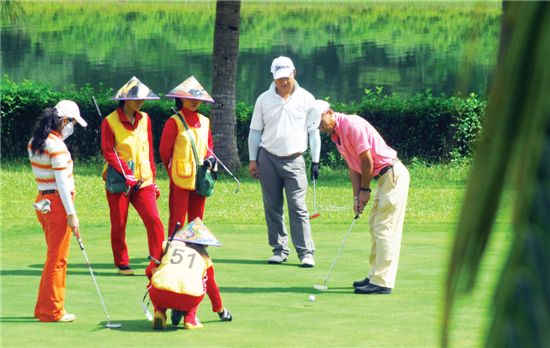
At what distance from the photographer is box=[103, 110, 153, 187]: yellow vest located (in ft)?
33.2

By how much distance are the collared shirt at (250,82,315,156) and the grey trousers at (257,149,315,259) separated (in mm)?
130

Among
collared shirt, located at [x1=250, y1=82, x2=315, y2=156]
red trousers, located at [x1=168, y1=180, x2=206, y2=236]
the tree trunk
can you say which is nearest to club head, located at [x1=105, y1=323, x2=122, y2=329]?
red trousers, located at [x1=168, y1=180, x2=206, y2=236]

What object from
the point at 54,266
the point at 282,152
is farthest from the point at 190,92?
the point at 54,266

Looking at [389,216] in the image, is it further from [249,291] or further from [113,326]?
[113,326]

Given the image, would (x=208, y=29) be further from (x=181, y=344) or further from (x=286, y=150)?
(x=181, y=344)

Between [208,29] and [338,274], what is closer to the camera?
[338,274]

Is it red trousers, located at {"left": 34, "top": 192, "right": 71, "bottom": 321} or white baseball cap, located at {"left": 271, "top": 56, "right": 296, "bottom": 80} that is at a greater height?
white baseball cap, located at {"left": 271, "top": 56, "right": 296, "bottom": 80}

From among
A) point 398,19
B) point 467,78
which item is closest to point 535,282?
point 467,78

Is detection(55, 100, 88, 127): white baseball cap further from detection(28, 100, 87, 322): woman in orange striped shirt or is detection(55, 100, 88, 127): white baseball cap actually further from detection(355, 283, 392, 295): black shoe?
detection(355, 283, 392, 295): black shoe

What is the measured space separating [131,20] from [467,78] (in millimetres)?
55534

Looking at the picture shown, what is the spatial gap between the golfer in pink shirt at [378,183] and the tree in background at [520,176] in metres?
8.52

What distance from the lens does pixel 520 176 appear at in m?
0.44

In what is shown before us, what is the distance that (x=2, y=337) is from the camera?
716 cm

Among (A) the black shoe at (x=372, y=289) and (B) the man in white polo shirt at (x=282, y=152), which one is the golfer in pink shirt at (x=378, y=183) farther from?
(B) the man in white polo shirt at (x=282, y=152)
